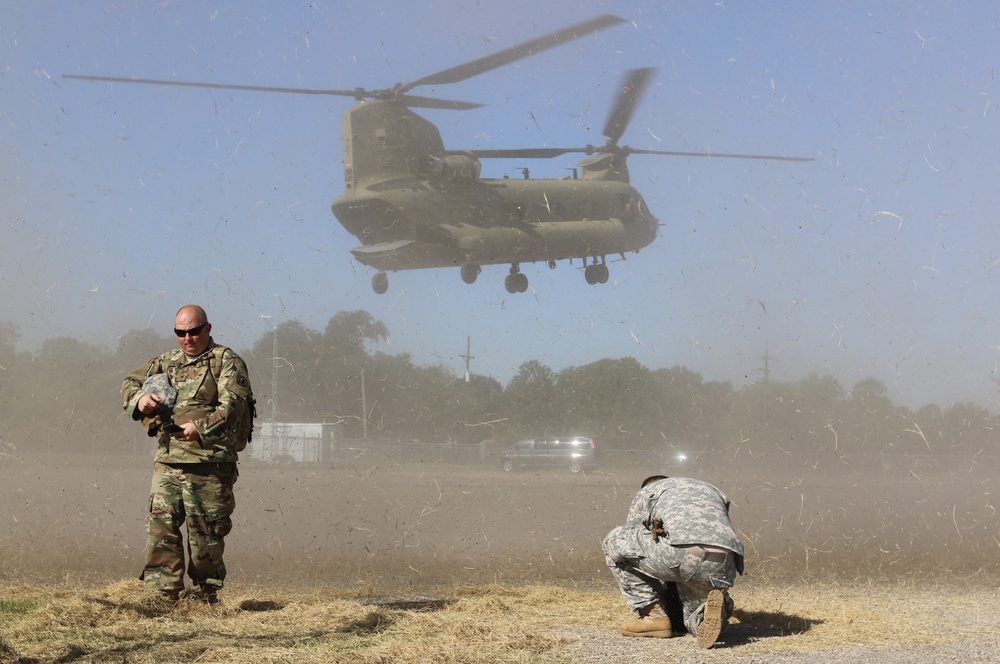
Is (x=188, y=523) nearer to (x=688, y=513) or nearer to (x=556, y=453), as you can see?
(x=688, y=513)

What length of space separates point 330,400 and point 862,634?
26.6ft

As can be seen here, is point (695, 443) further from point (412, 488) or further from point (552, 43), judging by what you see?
point (552, 43)

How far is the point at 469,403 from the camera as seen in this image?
45.4 ft

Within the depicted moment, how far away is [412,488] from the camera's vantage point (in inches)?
536

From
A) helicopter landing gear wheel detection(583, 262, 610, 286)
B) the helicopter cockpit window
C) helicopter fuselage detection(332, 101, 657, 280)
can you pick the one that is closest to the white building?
helicopter fuselage detection(332, 101, 657, 280)

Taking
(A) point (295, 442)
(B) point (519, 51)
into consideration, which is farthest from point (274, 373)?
(B) point (519, 51)

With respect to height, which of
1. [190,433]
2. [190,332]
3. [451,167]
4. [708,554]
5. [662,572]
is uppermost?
[451,167]

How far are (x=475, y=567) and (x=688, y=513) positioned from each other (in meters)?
5.02

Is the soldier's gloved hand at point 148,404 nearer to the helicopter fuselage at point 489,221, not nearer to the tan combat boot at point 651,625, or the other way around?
the tan combat boot at point 651,625

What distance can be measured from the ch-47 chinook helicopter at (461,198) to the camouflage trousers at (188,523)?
7.19 metres

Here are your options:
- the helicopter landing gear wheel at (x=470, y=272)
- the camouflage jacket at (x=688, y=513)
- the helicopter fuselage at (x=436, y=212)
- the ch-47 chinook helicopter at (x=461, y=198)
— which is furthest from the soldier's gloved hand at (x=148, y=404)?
the helicopter landing gear wheel at (x=470, y=272)

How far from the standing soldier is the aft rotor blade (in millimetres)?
8566

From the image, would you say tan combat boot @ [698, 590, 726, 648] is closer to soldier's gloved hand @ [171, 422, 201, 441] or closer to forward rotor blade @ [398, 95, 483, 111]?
soldier's gloved hand @ [171, 422, 201, 441]

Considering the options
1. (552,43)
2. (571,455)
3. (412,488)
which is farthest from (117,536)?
(552,43)
